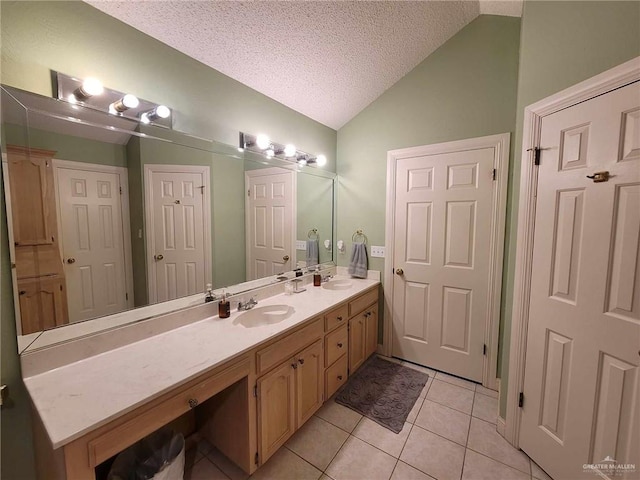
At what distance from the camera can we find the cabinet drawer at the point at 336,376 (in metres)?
1.89

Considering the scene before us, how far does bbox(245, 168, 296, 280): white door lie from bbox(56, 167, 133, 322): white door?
834 mm

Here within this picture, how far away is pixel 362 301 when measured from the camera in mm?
2307

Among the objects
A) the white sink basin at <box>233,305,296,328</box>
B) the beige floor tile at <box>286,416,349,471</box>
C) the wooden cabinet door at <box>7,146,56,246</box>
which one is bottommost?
the beige floor tile at <box>286,416,349,471</box>

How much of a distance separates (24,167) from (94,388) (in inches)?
35.9

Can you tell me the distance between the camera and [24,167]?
1045 mm

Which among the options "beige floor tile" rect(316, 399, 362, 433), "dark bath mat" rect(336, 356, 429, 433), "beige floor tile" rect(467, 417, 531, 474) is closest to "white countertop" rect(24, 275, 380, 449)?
"beige floor tile" rect(316, 399, 362, 433)

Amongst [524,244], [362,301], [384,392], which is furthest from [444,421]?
[524,244]

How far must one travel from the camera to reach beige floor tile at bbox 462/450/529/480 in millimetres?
1432

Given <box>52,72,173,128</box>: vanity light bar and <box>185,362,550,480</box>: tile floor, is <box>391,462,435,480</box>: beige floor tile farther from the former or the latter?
<box>52,72,173,128</box>: vanity light bar

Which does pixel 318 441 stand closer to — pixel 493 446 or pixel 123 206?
pixel 493 446

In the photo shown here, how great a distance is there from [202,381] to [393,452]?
1267mm

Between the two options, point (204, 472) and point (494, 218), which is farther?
point (494, 218)

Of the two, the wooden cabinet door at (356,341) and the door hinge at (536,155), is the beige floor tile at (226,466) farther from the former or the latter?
the door hinge at (536,155)

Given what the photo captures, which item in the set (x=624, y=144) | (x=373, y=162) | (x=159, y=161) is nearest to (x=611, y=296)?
(x=624, y=144)
